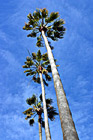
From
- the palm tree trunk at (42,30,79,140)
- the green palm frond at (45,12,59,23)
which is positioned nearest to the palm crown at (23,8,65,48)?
the green palm frond at (45,12,59,23)

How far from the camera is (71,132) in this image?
12.2 ft

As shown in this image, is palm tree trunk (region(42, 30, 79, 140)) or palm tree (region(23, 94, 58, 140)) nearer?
palm tree trunk (region(42, 30, 79, 140))

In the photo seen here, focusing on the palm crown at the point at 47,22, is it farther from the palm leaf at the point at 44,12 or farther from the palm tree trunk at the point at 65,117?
the palm tree trunk at the point at 65,117

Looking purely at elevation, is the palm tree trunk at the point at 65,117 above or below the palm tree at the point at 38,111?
below

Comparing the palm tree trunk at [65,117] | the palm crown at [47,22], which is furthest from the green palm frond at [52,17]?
the palm tree trunk at [65,117]

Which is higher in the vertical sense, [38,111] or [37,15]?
[37,15]

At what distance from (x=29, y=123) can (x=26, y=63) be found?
8.28 m

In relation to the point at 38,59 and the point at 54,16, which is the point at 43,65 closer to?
the point at 38,59

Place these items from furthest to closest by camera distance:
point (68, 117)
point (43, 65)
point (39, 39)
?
point (43, 65)
point (39, 39)
point (68, 117)

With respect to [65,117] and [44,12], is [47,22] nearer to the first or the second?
[44,12]

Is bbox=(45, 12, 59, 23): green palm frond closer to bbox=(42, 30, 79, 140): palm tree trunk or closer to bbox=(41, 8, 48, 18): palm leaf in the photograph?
bbox=(41, 8, 48, 18): palm leaf

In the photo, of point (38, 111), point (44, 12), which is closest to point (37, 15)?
point (44, 12)

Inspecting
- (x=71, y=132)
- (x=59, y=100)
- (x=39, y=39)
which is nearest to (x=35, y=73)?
(x=39, y=39)

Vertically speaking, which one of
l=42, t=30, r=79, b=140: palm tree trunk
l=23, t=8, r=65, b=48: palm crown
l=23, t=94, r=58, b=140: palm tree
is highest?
l=23, t=8, r=65, b=48: palm crown
